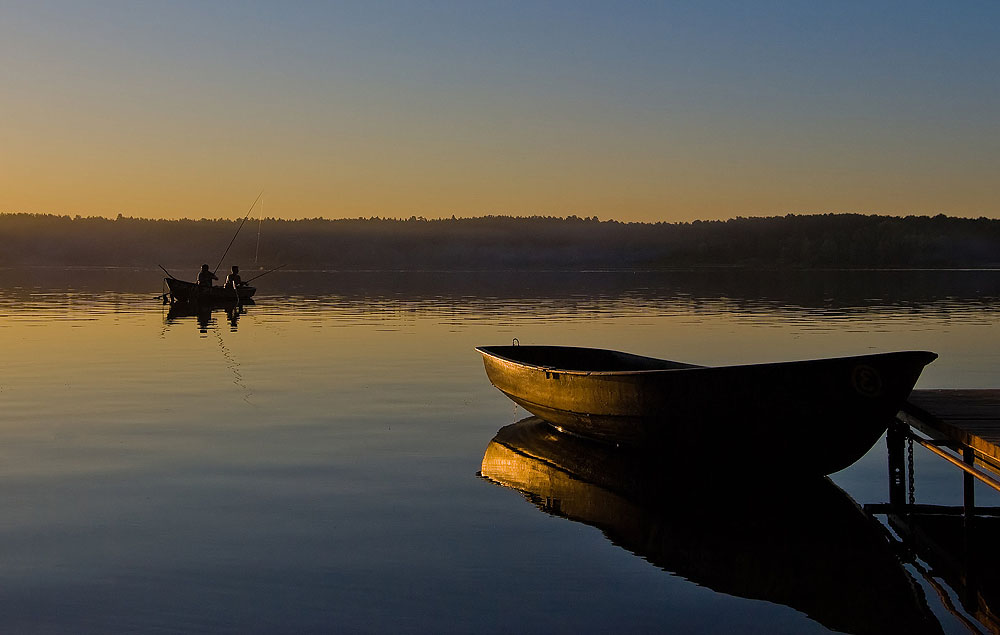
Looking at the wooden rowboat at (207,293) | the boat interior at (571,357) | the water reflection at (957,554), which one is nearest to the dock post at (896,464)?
the water reflection at (957,554)

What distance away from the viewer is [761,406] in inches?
511

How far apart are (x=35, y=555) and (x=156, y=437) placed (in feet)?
22.3

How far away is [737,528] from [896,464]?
9.47 feet

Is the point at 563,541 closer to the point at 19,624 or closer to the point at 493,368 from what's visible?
the point at 19,624

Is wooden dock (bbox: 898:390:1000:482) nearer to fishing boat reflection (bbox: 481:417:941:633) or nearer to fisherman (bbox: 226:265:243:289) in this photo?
fishing boat reflection (bbox: 481:417:941:633)

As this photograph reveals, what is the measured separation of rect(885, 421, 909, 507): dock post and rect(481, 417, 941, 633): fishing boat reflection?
0.52 meters

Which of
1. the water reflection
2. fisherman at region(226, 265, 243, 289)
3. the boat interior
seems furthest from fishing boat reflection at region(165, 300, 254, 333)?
the water reflection

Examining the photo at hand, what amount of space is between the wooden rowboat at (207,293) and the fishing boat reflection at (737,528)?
45428mm

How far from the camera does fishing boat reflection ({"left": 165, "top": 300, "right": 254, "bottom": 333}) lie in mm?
45284

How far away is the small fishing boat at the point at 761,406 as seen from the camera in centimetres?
1234

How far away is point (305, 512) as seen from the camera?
1176cm

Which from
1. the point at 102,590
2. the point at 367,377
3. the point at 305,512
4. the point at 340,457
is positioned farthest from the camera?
the point at 367,377

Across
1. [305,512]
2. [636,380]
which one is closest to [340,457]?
[305,512]

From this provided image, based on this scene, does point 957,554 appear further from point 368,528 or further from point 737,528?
point 368,528
